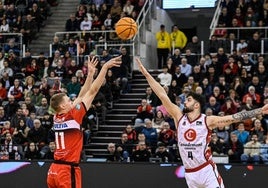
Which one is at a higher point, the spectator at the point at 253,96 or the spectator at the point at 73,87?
the spectator at the point at 73,87

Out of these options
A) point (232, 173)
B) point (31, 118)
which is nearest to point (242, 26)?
point (31, 118)

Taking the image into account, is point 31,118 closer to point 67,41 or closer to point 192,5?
point 67,41

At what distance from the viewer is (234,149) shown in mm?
17188

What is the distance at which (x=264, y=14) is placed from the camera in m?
24.3

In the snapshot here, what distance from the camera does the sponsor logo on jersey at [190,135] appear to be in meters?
9.78

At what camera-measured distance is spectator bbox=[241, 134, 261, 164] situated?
652 inches

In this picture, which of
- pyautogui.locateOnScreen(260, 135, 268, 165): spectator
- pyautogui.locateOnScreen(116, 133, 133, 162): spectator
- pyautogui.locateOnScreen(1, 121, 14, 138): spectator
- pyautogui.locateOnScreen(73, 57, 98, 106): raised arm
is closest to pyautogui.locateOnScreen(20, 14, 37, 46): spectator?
pyautogui.locateOnScreen(1, 121, 14, 138): spectator

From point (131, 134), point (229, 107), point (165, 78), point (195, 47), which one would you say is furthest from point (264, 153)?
point (195, 47)

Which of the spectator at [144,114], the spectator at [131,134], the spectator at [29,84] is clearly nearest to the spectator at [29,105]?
the spectator at [29,84]

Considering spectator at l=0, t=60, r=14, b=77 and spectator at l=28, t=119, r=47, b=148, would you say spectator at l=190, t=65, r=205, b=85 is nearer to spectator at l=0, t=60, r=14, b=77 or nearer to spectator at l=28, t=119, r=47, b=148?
spectator at l=28, t=119, r=47, b=148

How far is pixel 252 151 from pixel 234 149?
1.56ft

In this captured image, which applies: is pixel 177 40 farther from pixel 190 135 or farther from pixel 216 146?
pixel 190 135

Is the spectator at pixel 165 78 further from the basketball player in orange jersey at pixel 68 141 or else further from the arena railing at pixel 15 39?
the basketball player in orange jersey at pixel 68 141

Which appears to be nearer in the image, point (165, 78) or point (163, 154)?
point (163, 154)
